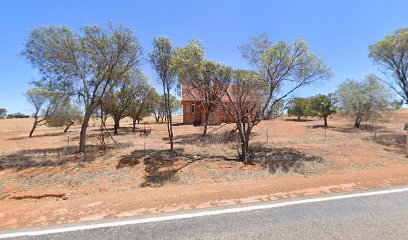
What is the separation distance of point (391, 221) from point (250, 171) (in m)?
5.05

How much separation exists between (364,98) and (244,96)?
2205cm

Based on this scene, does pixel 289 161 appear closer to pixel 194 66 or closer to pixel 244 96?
pixel 244 96

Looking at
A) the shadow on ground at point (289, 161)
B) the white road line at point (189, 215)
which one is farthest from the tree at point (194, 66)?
the white road line at point (189, 215)

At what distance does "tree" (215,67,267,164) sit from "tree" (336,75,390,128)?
69.3ft

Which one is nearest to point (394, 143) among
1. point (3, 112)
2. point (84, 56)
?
point (84, 56)

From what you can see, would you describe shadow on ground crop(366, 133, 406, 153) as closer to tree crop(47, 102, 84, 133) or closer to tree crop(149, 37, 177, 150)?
tree crop(149, 37, 177, 150)

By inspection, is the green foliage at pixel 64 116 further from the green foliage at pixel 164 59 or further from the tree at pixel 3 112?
the tree at pixel 3 112

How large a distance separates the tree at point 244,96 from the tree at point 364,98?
2112 centimetres

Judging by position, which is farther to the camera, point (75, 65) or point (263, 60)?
point (75, 65)

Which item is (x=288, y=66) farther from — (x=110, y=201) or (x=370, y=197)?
(x=110, y=201)

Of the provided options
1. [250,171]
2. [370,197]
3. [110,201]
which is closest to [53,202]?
[110,201]

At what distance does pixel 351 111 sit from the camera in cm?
2864

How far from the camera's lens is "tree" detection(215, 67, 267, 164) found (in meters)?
11.0

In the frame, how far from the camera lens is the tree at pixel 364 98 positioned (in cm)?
2656
